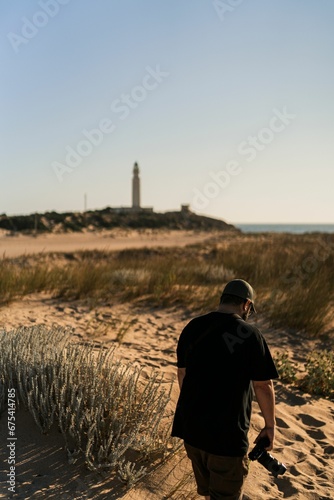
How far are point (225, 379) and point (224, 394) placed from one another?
74 mm

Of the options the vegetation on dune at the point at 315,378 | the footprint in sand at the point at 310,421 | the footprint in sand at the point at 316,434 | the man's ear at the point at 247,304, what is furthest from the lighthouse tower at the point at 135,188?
the man's ear at the point at 247,304

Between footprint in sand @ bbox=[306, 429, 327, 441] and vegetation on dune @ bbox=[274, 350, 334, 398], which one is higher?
vegetation on dune @ bbox=[274, 350, 334, 398]

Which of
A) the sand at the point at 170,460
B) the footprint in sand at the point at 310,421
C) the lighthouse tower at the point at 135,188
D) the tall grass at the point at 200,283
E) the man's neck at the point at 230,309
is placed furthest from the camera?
the lighthouse tower at the point at 135,188

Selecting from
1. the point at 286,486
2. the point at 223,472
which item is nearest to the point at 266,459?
the point at 223,472

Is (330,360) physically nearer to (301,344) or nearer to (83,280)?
(301,344)

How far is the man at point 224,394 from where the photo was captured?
2.27m

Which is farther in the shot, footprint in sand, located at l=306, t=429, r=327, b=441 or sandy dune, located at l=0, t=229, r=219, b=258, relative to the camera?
sandy dune, located at l=0, t=229, r=219, b=258

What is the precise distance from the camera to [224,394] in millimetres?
2281

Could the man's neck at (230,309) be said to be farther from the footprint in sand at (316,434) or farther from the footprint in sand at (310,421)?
the footprint in sand at (310,421)

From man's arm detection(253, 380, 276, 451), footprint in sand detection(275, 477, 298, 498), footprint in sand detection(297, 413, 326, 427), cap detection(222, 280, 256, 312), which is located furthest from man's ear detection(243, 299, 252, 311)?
footprint in sand detection(297, 413, 326, 427)

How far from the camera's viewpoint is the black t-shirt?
2266 mm

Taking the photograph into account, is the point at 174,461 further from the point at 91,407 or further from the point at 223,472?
the point at 223,472

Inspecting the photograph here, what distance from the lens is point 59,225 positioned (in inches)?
1264

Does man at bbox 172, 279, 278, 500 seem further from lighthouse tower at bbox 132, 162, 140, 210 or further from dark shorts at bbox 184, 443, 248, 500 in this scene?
lighthouse tower at bbox 132, 162, 140, 210
